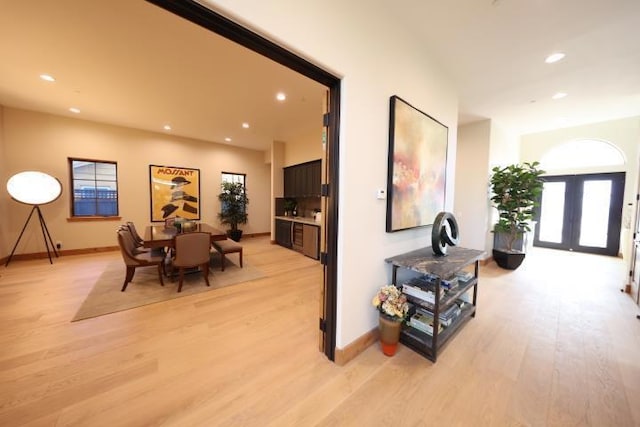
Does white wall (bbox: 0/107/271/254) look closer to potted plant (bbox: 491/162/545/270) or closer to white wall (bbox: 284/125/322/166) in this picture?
white wall (bbox: 284/125/322/166)

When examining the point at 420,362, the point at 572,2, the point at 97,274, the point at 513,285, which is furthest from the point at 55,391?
the point at 513,285

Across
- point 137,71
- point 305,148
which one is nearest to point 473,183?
point 305,148

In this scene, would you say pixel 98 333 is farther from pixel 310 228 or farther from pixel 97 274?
pixel 310 228

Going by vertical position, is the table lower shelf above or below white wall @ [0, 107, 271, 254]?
below

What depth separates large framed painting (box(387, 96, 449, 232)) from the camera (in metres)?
2.07

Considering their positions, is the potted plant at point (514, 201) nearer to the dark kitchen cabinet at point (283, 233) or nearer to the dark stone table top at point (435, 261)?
the dark stone table top at point (435, 261)

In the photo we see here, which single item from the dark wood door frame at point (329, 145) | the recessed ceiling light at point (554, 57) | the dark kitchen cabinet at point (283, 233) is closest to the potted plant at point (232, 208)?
the dark kitchen cabinet at point (283, 233)

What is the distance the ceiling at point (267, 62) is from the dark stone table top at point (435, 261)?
2.30m

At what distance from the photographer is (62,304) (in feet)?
8.86

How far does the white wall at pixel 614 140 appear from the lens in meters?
4.67

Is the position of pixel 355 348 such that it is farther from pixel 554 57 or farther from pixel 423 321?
pixel 554 57

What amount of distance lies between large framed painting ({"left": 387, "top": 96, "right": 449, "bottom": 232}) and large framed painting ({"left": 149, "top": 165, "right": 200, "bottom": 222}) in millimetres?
6127

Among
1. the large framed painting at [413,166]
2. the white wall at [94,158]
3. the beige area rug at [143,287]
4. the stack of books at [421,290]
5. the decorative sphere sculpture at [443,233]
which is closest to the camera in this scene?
the stack of books at [421,290]

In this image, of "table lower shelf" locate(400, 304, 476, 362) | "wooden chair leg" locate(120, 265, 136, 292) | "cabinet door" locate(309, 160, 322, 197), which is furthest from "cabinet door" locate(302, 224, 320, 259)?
"wooden chair leg" locate(120, 265, 136, 292)
